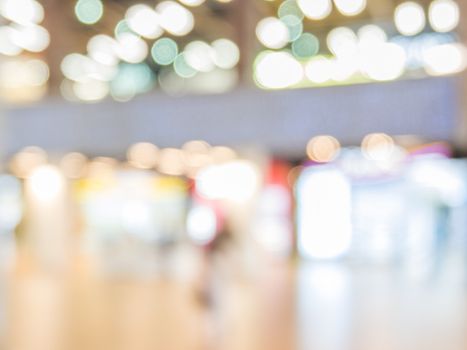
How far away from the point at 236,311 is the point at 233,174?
421 centimetres

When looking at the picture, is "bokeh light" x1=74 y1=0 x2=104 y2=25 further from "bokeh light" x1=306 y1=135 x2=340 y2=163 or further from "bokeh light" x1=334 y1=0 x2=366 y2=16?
"bokeh light" x1=306 y1=135 x2=340 y2=163

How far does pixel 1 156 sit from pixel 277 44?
805 centimetres

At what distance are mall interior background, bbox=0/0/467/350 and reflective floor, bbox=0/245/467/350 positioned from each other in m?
0.05

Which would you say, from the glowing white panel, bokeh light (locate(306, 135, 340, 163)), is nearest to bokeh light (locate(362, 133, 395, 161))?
bokeh light (locate(306, 135, 340, 163))

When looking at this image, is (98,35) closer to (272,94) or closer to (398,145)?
(272,94)

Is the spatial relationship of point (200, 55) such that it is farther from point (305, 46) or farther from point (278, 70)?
point (278, 70)

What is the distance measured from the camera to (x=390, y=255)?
1783 centimetres

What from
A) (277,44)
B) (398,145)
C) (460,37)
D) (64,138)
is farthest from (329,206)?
(460,37)

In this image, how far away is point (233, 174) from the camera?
539 inches

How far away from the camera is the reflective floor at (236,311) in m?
7.56

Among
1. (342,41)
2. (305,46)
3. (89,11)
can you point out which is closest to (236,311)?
(305,46)

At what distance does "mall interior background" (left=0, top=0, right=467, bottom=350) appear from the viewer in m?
6.68

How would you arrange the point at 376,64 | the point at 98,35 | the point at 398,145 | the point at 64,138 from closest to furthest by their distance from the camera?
1. the point at 64,138
2. the point at 376,64
3. the point at 98,35
4. the point at 398,145

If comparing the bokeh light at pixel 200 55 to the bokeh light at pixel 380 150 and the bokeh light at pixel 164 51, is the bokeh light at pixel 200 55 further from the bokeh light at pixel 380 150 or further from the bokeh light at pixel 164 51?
the bokeh light at pixel 380 150
